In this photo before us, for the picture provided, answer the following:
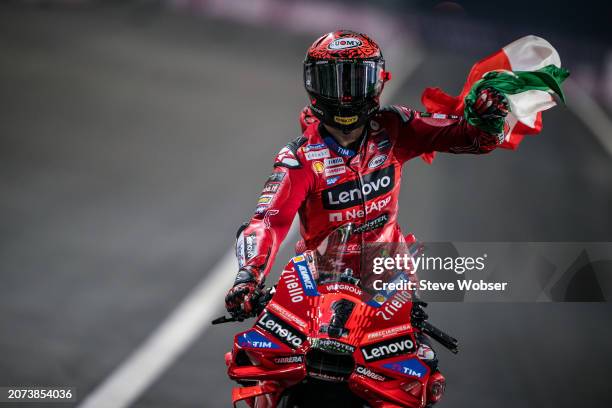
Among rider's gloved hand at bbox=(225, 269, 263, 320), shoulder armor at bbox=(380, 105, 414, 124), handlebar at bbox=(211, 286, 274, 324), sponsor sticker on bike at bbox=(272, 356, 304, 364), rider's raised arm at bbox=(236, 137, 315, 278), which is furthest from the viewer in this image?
shoulder armor at bbox=(380, 105, 414, 124)

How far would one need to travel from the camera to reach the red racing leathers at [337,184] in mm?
7035

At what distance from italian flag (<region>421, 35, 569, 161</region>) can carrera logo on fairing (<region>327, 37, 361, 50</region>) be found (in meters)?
0.79

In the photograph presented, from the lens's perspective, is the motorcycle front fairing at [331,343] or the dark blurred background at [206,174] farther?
the dark blurred background at [206,174]

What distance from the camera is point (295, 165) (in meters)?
7.14

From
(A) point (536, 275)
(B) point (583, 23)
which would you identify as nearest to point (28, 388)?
(A) point (536, 275)

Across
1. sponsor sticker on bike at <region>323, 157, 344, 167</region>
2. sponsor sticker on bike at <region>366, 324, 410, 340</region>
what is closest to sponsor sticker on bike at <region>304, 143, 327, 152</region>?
sponsor sticker on bike at <region>323, 157, 344, 167</region>

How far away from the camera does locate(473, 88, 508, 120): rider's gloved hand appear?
717cm

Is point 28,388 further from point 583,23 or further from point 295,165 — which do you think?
point 583,23

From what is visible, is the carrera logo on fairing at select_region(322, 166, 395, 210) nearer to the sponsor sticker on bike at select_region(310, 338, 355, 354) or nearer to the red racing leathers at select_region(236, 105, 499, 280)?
the red racing leathers at select_region(236, 105, 499, 280)

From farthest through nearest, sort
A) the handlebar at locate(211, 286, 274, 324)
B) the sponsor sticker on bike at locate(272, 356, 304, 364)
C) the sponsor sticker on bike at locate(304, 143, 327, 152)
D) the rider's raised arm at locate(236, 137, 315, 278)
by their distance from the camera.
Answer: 1. the sponsor sticker on bike at locate(304, 143, 327, 152)
2. the rider's raised arm at locate(236, 137, 315, 278)
3. the handlebar at locate(211, 286, 274, 324)
4. the sponsor sticker on bike at locate(272, 356, 304, 364)

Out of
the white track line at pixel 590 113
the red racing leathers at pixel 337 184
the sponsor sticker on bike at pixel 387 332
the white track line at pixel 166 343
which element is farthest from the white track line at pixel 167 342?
the white track line at pixel 590 113

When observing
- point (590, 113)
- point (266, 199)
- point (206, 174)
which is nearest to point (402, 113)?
point (266, 199)

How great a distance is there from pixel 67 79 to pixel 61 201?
11.9ft

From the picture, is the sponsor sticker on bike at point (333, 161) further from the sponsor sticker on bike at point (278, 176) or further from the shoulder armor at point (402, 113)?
the shoulder armor at point (402, 113)
